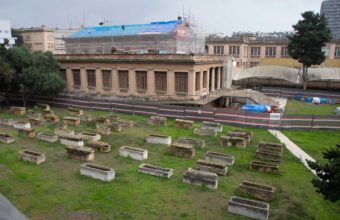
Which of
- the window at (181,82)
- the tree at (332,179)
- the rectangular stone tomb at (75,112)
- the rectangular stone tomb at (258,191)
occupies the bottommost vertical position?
the rectangular stone tomb at (258,191)

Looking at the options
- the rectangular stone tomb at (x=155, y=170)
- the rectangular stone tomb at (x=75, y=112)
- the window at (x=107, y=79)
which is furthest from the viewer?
the window at (x=107, y=79)

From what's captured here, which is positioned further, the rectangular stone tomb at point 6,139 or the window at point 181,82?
the window at point 181,82

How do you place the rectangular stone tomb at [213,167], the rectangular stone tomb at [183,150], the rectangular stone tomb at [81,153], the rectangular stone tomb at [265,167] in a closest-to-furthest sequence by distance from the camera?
the rectangular stone tomb at [213,167] < the rectangular stone tomb at [265,167] < the rectangular stone tomb at [81,153] < the rectangular stone tomb at [183,150]

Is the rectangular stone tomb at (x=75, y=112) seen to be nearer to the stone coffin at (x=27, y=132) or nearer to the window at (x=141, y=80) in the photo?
the stone coffin at (x=27, y=132)

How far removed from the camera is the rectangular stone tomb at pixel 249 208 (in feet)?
41.3

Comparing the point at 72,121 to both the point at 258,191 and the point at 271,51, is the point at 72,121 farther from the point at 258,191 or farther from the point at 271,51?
the point at 271,51

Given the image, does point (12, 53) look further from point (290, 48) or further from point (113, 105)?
point (290, 48)

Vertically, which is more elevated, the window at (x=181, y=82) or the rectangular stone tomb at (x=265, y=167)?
the window at (x=181, y=82)

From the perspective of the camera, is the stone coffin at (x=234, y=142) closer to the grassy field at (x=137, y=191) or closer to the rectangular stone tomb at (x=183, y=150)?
the grassy field at (x=137, y=191)

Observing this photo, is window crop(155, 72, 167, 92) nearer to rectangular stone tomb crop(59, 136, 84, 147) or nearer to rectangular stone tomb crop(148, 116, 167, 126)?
rectangular stone tomb crop(148, 116, 167, 126)

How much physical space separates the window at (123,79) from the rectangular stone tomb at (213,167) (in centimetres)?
2343

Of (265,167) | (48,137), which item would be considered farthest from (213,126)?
(48,137)

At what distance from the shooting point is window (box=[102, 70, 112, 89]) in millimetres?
39469

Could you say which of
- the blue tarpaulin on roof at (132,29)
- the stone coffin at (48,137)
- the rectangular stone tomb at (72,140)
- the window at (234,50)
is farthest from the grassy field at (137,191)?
the window at (234,50)
